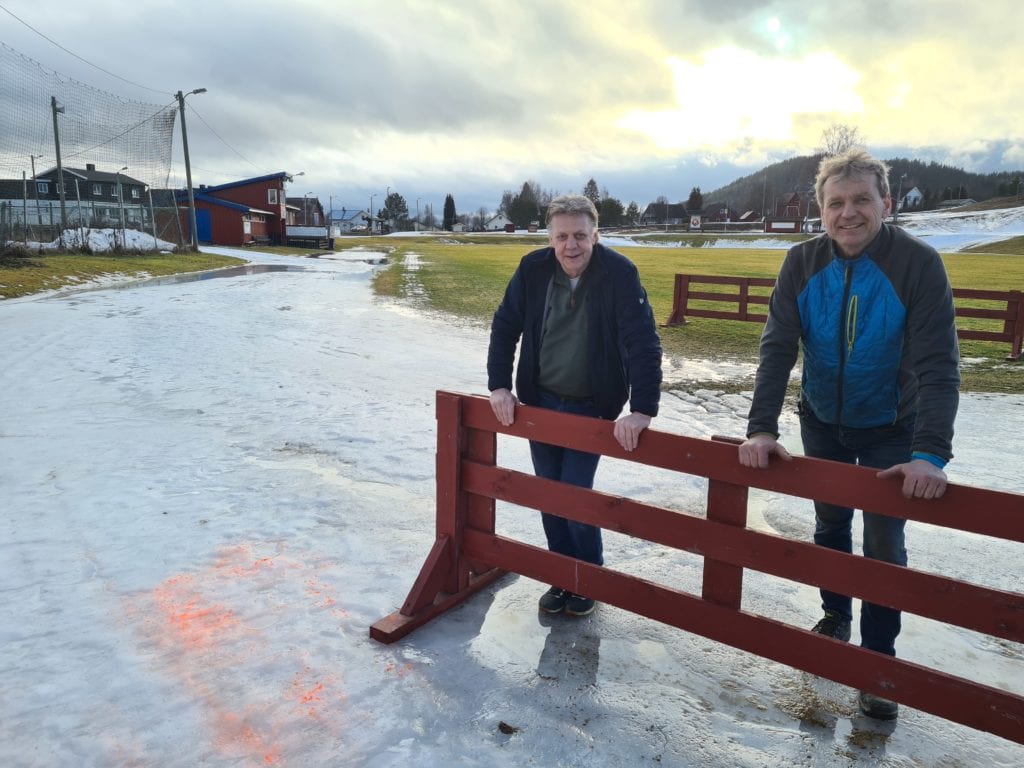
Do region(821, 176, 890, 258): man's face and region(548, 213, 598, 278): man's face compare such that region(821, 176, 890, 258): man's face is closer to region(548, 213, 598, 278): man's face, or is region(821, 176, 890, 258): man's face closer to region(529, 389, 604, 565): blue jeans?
region(548, 213, 598, 278): man's face

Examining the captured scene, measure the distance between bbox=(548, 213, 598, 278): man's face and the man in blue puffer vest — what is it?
82cm

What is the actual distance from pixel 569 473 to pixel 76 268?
21.2 meters

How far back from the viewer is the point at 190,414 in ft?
21.6

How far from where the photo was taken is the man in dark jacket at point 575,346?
2.97 m

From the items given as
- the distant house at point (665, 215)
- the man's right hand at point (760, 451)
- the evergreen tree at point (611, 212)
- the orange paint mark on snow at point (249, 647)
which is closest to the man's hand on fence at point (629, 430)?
the man's right hand at point (760, 451)

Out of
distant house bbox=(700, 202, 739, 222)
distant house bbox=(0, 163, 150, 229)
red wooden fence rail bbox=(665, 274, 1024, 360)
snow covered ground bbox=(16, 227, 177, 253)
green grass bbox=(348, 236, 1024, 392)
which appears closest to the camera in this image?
green grass bbox=(348, 236, 1024, 392)

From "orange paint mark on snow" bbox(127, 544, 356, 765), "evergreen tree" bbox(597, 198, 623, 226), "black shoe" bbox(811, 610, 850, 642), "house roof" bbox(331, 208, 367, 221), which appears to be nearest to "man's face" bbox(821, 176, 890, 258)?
"black shoe" bbox(811, 610, 850, 642)

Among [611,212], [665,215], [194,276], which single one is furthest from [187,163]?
[665,215]

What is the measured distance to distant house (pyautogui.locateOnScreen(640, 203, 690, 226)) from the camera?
4776 inches

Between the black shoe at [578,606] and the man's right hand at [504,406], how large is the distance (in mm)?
1006

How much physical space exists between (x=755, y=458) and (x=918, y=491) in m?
0.51

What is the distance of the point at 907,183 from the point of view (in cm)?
13312

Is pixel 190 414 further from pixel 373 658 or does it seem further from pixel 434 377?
pixel 373 658

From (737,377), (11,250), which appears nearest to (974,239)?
(737,377)
